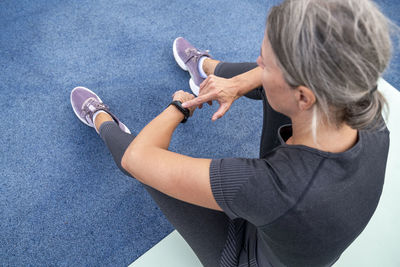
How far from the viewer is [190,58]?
147 cm

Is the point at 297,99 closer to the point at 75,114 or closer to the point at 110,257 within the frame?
the point at 110,257

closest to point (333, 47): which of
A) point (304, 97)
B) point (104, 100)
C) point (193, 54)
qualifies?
point (304, 97)

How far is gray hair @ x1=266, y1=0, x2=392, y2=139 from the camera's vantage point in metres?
0.48

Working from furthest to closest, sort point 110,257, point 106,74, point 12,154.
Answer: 1. point 106,74
2. point 12,154
3. point 110,257

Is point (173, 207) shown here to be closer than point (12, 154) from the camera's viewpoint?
Yes

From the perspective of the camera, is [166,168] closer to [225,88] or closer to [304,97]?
[304,97]

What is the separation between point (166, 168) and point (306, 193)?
0.31 meters

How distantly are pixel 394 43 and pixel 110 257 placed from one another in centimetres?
113

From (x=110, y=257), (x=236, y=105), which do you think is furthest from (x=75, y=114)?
(x=236, y=105)

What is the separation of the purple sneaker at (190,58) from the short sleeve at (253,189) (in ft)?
2.97

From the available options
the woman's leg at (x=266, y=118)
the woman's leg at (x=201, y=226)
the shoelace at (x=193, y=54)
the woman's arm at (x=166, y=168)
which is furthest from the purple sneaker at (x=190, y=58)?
the woman's leg at (x=201, y=226)

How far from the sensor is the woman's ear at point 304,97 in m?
0.54

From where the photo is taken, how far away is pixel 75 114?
143 centimetres

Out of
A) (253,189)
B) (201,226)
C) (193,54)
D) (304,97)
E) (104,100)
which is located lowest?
(104,100)
